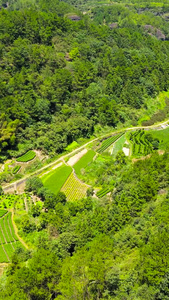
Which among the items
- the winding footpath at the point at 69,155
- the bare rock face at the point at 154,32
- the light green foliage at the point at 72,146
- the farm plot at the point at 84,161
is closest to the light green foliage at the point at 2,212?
the winding footpath at the point at 69,155

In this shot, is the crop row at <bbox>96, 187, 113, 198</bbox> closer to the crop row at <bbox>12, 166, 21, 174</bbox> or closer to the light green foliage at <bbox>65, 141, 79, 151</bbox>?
the light green foliage at <bbox>65, 141, 79, 151</bbox>

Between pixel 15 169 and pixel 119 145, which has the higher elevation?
pixel 15 169

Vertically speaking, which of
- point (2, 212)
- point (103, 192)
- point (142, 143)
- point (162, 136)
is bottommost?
point (162, 136)

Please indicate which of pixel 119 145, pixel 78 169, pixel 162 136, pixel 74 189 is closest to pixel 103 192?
pixel 74 189

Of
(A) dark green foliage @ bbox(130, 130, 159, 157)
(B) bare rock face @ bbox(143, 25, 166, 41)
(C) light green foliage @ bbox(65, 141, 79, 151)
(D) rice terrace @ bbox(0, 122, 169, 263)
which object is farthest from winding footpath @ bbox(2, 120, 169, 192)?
(B) bare rock face @ bbox(143, 25, 166, 41)

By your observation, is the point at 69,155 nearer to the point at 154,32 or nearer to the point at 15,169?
the point at 15,169

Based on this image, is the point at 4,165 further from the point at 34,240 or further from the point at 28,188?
the point at 34,240

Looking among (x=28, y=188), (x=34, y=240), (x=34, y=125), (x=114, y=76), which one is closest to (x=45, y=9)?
(x=114, y=76)
